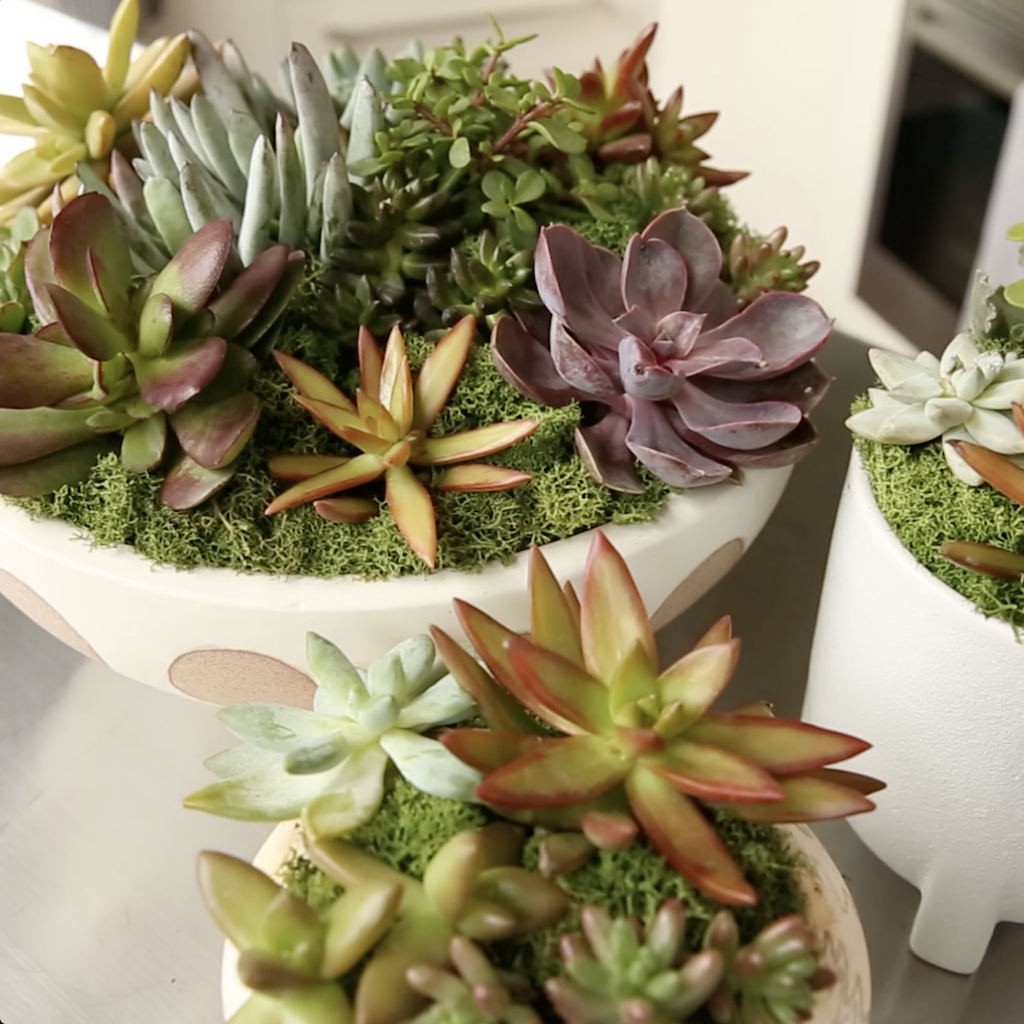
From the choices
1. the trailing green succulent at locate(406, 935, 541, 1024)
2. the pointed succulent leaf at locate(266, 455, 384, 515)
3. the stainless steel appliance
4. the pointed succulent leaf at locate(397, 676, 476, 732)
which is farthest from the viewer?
the stainless steel appliance

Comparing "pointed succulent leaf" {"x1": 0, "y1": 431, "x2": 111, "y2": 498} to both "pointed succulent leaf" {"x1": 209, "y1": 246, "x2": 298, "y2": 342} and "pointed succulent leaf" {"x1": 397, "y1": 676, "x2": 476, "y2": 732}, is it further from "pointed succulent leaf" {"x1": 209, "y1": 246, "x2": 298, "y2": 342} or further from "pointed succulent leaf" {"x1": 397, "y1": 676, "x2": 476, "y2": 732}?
"pointed succulent leaf" {"x1": 397, "y1": 676, "x2": 476, "y2": 732}

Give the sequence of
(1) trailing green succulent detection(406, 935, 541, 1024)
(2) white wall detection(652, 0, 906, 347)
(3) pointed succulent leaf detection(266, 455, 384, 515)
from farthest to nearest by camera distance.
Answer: (2) white wall detection(652, 0, 906, 347) < (3) pointed succulent leaf detection(266, 455, 384, 515) < (1) trailing green succulent detection(406, 935, 541, 1024)

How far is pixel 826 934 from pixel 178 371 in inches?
14.8

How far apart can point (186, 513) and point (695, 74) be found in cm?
187

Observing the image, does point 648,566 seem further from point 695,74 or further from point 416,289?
point 695,74

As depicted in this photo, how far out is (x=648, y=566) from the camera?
22.2 inches

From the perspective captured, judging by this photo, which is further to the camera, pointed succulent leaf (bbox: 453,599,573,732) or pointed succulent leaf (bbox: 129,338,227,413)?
pointed succulent leaf (bbox: 129,338,227,413)

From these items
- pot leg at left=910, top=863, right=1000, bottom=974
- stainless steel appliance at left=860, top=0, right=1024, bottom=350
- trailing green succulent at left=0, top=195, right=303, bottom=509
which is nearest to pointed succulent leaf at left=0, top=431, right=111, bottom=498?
trailing green succulent at left=0, top=195, right=303, bottom=509

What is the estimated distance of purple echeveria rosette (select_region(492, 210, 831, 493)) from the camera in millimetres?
560

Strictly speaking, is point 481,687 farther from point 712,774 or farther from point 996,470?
point 996,470

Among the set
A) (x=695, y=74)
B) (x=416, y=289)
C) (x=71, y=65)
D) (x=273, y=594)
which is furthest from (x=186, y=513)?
(x=695, y=74)

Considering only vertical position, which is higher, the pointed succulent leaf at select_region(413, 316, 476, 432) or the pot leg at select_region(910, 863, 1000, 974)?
the pointed succulent leaf at select_region(413, 316, 476, 432)

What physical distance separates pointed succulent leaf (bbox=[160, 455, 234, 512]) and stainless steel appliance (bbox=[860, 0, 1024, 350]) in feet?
4.27

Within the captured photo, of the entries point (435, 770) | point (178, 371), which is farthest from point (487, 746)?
point (178, 371)
